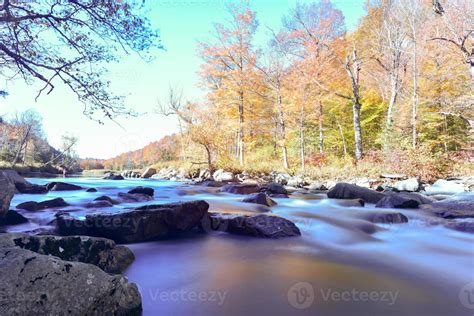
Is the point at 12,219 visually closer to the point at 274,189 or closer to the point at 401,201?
the point at 274,189

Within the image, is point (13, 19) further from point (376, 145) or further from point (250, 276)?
point (376, 145)

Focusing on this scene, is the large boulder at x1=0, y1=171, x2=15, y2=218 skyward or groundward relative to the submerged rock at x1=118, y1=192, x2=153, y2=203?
skyward

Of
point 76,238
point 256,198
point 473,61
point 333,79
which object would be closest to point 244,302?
point 76,238

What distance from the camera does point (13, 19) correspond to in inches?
227

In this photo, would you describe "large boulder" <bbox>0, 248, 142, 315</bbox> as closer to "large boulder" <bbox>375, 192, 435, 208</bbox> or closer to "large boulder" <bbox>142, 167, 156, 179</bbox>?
"large boulder" <bbox>375, 192, 435, 208</bbox>

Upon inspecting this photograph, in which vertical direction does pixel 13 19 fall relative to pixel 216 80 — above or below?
below

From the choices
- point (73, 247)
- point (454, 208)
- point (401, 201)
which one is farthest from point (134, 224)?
point (454, 208)

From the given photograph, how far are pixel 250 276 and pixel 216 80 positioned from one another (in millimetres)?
21434

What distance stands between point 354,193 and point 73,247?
781cm

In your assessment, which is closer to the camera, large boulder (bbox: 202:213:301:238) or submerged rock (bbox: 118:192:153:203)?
large boulder (bbox: 202:213:301:238)

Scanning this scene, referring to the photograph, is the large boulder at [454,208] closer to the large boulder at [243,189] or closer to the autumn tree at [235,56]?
the large boulder at [243,189]

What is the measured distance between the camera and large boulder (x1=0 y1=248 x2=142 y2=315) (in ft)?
5.72

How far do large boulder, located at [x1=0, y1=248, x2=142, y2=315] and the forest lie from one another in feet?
45.5

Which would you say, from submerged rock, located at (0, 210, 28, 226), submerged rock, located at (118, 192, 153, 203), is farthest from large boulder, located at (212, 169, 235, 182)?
submerged rock, located at (0, 210, 28, 226)
